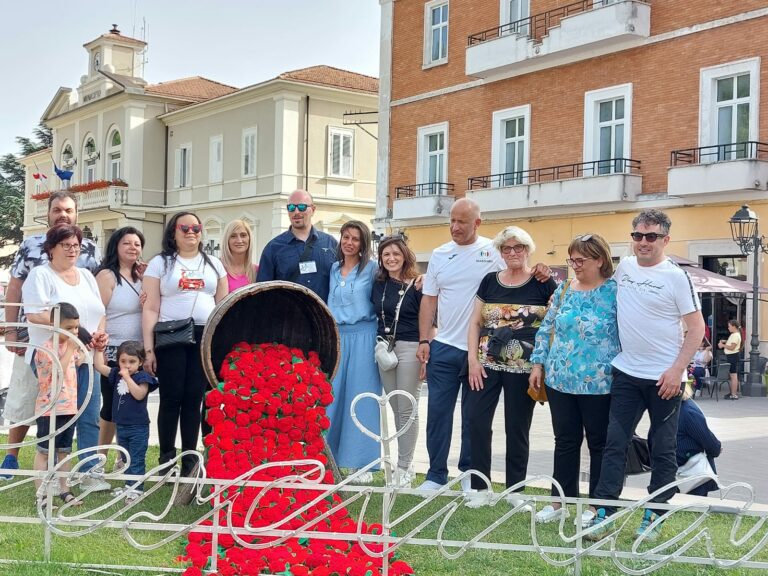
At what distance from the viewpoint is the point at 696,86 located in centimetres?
2152

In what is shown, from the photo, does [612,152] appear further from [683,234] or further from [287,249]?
[287,249]

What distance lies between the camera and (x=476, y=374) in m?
6.63

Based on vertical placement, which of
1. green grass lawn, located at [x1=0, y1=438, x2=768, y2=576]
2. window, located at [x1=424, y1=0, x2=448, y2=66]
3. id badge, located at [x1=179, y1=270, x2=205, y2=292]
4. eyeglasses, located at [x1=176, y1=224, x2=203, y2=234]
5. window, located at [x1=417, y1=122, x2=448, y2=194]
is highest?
window, located at [x1=424, y1=0, x2=448, y2=66]

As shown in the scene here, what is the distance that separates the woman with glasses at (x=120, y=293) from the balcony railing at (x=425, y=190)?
69.4ft

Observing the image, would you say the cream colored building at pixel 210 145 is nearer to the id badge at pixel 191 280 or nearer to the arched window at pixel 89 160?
the arched window at pixel 89 160

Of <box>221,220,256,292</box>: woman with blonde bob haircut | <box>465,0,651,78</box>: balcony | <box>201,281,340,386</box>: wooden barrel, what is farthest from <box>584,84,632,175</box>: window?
<box>201,281,340,386</box>: wooden barrel

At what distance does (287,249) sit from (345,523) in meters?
2.88

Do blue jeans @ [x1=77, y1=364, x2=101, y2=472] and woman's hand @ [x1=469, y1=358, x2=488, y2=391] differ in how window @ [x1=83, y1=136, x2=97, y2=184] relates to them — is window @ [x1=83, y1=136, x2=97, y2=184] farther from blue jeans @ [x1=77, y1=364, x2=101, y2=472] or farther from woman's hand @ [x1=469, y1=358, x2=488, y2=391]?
woman's hand @ [x1=469, y1=358, x2=488, y2=391]

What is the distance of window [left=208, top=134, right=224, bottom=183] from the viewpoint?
1597 inches

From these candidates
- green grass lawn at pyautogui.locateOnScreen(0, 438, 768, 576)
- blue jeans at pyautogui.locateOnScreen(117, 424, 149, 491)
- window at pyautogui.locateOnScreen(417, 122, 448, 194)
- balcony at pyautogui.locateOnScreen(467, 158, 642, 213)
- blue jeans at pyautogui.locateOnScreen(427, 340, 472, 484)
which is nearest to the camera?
green grass lawn at pyautogui.locateOnScreen(0, 438, 768, 576)

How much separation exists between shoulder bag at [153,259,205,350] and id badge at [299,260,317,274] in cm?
117

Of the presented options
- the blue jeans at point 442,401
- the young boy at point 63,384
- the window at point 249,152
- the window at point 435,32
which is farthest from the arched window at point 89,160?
the blue jeans at point 442,401

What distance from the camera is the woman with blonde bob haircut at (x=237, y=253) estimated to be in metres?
7.53

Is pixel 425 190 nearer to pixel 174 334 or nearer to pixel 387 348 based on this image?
pixel 387 348
